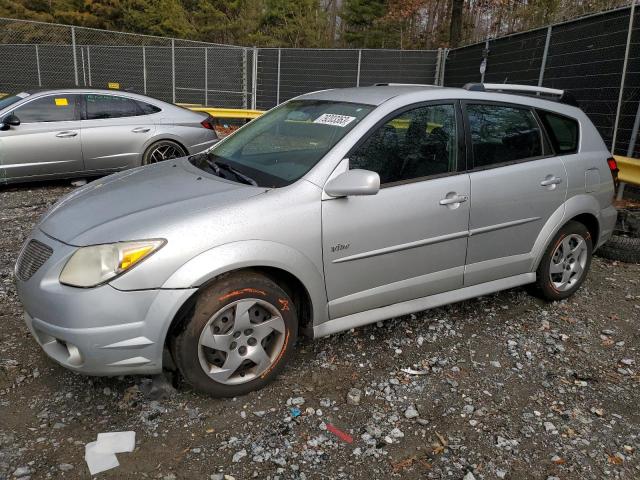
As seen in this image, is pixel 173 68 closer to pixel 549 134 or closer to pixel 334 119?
pixel 334 119

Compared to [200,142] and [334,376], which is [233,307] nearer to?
[334,376]

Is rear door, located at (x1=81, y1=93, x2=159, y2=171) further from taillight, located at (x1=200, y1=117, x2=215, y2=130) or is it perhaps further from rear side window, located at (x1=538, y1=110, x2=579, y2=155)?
rear side window, located at (x1=538, y1=110, x2=579, y2=155)

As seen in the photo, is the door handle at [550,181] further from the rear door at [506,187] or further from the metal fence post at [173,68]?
the metal fence post at [173,68]

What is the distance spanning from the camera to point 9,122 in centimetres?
676

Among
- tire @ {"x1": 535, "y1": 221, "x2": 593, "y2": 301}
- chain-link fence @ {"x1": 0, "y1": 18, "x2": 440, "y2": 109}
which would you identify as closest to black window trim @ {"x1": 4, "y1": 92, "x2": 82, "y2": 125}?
tire @ {"x1": 535, "y1": 221, "x2": 593, "y2": 301}

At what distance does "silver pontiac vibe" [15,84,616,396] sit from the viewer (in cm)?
248

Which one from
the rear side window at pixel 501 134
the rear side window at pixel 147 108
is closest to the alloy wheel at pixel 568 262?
the rear side window at pixel 501 134

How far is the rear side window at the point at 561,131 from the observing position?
397 cm

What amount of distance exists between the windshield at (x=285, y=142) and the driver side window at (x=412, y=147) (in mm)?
186

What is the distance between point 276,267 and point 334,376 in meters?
0.85

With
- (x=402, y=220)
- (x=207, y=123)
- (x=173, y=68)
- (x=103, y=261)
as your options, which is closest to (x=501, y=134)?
(x=402, y=220)

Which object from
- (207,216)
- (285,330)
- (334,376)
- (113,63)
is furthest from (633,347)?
(113,63)

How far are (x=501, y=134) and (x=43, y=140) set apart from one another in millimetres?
6138

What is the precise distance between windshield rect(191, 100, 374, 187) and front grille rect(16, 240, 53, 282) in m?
1.14
